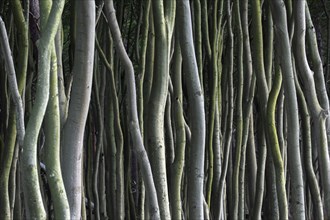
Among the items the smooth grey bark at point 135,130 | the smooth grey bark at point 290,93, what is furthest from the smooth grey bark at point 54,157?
the smooth grey bark at point 290,93

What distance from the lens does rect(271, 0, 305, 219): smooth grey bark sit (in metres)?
0.92

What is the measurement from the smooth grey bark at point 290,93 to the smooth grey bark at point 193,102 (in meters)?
0.17

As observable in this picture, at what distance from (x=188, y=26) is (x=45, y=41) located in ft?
0.98

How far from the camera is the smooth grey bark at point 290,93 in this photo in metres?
0.92

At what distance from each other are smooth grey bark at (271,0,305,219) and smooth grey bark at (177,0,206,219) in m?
0.17

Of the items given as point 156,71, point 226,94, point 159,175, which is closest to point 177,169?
point 159,175

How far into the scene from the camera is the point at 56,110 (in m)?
0.66

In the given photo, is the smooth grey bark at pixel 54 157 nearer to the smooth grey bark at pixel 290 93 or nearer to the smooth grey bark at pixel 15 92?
the smooth grey bark at pixel 15 92

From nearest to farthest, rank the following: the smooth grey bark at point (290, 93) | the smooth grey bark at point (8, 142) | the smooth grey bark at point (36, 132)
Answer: the smooth grey bark at point (36, 132) < the smooth grey bark at point (8, 142) < the smooth grey bark at point (290, 93)

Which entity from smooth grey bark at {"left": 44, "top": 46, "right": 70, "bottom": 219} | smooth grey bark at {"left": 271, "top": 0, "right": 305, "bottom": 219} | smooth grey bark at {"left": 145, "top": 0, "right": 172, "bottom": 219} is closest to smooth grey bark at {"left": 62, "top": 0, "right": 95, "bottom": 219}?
→ smooth grey bark at {"left": 44, "top": 46, "right": 70, "bottom": 219}

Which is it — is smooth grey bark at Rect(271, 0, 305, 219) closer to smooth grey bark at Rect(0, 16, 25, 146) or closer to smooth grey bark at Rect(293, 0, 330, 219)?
smooth grey bark at Rect(293, 0, 330, 219)

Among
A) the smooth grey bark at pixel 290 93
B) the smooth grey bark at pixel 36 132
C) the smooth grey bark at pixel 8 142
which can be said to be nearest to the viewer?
the smooth grey bark at pixel 36 132

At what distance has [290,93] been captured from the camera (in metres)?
0.92

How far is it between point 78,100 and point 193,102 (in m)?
0.22
